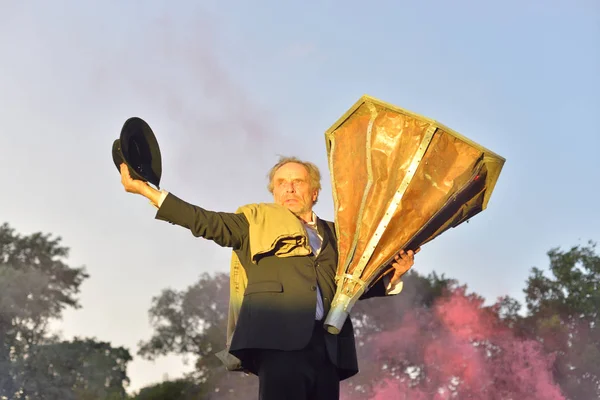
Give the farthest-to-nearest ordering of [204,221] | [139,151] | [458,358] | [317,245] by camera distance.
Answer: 1. [458,358]
2. [317,245]
3. [139,151]
4. [204,221]

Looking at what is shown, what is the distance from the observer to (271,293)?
3.97 m

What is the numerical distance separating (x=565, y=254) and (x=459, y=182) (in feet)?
53.7

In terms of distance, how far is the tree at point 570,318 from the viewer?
703 inches

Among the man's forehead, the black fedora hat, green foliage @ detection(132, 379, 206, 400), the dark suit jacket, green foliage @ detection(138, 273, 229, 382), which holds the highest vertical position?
green foliage @ detection(138, 273, 229, 382)

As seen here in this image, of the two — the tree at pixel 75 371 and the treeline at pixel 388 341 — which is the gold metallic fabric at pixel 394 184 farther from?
the tree at pixel 75 371

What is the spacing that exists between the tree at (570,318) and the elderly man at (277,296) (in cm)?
1543

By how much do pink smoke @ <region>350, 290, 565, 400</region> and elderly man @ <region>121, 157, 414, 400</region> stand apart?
47.7ft

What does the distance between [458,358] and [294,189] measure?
48.1 feet

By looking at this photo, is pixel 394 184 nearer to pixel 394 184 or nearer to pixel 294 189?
pixel 394 184

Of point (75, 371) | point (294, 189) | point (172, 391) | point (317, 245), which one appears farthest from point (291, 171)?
point (75, 371)

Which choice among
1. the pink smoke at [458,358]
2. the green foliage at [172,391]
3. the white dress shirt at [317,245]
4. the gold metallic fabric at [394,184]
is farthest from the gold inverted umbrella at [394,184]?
the green foliage at [172,391]

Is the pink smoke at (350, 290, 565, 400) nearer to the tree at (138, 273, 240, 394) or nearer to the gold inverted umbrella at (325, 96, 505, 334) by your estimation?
the tree at (138, 273, 240, 394)

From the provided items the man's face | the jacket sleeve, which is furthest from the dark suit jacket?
the man's face

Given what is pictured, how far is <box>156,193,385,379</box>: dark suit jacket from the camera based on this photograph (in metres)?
3.86
